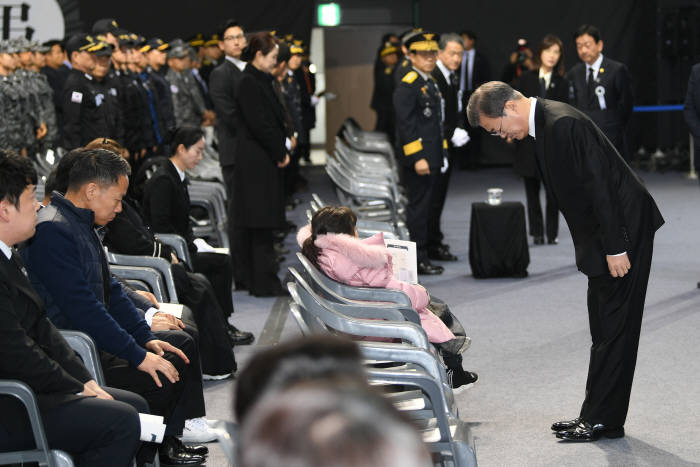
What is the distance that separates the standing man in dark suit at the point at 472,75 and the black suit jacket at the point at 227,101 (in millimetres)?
7237

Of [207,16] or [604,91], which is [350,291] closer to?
[604,91]

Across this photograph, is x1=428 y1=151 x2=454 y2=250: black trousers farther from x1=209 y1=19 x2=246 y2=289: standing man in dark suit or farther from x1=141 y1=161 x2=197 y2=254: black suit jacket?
x1=141 y1=161 x2=197 y2=254: black suit jacket

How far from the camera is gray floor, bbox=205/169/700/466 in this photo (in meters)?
3.89

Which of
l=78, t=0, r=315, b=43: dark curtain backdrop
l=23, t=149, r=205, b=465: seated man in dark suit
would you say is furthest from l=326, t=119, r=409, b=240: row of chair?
l=78, t=0, r=315, b=43: dark curtain backdrop

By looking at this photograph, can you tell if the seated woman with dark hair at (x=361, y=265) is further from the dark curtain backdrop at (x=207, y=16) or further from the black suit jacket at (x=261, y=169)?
the dark curtain backdrop at (x=207, y=16)

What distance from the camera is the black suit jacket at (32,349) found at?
2775mm

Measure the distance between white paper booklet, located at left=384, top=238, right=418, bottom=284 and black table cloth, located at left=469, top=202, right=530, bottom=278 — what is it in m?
2.81

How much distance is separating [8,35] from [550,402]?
970 centimetres

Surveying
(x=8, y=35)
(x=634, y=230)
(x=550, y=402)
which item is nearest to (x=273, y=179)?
(x=550, y=402)

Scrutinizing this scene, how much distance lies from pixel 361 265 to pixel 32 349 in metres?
1.57

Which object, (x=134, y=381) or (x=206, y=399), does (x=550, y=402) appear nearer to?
(x=206, y=399)

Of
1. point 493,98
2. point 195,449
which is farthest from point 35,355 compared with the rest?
point 493,98

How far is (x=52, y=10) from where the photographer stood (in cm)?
1280

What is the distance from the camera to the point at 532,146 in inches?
315
